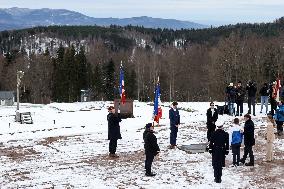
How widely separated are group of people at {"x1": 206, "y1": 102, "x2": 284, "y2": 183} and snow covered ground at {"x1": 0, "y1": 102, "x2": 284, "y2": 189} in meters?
0.39

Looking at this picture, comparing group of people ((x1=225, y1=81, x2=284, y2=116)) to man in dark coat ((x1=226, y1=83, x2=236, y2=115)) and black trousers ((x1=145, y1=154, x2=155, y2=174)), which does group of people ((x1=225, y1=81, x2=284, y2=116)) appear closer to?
man in dark coat ((x1=226, y1=83, x2=236, y2=115))

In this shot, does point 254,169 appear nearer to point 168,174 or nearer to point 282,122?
point 168,174

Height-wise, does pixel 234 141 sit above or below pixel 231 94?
below

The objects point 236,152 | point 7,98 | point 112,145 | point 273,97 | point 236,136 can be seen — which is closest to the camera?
point 236,136

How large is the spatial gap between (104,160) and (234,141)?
174 inches

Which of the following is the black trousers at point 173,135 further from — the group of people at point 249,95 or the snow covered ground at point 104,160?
the group of people at point 249,95

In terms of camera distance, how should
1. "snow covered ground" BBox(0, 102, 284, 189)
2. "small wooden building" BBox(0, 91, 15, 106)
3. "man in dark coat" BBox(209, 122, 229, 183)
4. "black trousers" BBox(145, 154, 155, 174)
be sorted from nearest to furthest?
"man in dark coat" BBox(209, 122, 229, 183), "snow covered ground" BBox(0, 102, 284, 189), "black trousers" BBox(145, 154, 155, 174), "small wooden building" BBox(0, 91, 15, 106)

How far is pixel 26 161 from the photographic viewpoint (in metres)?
16.3

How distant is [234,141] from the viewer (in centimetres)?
1496

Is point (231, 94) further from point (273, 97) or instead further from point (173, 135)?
point (173, 135)

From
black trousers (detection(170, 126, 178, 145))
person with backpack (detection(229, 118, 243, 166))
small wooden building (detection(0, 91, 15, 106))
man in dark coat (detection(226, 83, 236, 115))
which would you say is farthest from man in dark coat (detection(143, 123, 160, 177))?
small wooden building (detection(0, 91, 15, 106))

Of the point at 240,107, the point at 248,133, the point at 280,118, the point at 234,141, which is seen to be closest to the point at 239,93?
the point at 240,107

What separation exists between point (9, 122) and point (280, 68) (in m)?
49.3

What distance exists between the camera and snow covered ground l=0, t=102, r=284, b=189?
1370cm
